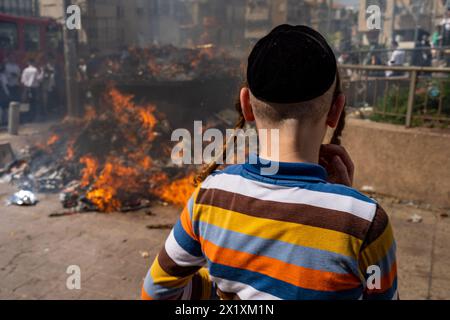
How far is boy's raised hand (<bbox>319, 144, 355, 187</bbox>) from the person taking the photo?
4.47 ft

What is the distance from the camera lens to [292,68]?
3.84 ft

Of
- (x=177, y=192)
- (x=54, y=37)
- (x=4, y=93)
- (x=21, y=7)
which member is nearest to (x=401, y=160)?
(x=177, y=192)

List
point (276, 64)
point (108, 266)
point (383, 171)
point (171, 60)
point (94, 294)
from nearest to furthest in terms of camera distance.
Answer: point (276, 64) → point (94, 294) → point (108, 266) → point (383, 171) → point (171, 60)

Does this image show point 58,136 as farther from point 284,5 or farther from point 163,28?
point 284,5

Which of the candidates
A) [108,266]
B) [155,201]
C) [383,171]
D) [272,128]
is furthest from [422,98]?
[272,128]

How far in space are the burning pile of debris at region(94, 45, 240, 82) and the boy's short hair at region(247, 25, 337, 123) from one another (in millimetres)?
9584

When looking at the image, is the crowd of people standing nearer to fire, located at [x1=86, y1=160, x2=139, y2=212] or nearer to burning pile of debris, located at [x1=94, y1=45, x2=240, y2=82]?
burning pile of debris, located at [x1=94, y1=45, x2=240, y2=82]

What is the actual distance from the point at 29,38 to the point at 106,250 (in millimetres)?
12962

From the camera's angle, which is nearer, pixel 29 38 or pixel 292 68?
pixel 292 68

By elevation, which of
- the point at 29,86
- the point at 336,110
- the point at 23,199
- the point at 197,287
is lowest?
the point at 23,199

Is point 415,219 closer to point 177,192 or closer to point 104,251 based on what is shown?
point 177,192

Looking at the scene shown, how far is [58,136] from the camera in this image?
983 centimetres

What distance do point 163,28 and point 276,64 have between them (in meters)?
19.0

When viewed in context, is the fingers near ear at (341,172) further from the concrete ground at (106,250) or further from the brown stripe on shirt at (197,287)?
the concrete ground at (106,250)
